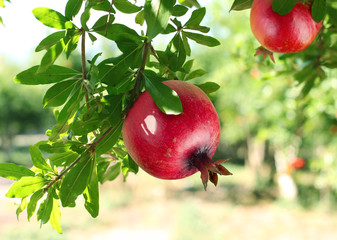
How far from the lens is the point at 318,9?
63 centimetres

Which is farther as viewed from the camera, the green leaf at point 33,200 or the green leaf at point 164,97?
the green leaf at point 33,200

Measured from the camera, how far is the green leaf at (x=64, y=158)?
63 cm

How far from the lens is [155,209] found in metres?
7.76

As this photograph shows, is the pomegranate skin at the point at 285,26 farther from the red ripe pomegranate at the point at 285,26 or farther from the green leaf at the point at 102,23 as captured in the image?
the green leaf at the point at 102,23

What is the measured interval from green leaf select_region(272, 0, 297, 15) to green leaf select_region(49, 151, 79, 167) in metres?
0.44

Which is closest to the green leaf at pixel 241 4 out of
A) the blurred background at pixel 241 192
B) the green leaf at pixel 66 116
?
the green leaf at pixel 66 116

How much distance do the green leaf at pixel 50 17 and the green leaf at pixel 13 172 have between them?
10.4 inches

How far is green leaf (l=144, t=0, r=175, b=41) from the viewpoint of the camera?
0.48 m

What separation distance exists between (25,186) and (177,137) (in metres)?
0.30

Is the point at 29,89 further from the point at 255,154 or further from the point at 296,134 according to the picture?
the point at 296,134

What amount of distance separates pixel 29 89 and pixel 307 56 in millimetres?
15744

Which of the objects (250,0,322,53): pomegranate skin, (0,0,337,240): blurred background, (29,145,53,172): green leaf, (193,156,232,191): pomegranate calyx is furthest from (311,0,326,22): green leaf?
(0,0,337,240): blurred background

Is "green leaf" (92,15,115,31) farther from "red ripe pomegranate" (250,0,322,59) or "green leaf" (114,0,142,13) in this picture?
"red ripe pomegranate" (250,0,322,59)

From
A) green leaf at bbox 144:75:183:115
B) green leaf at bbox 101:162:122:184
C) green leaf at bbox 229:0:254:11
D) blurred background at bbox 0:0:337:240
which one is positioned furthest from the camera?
blurred background at bbox 0:0:337:240
